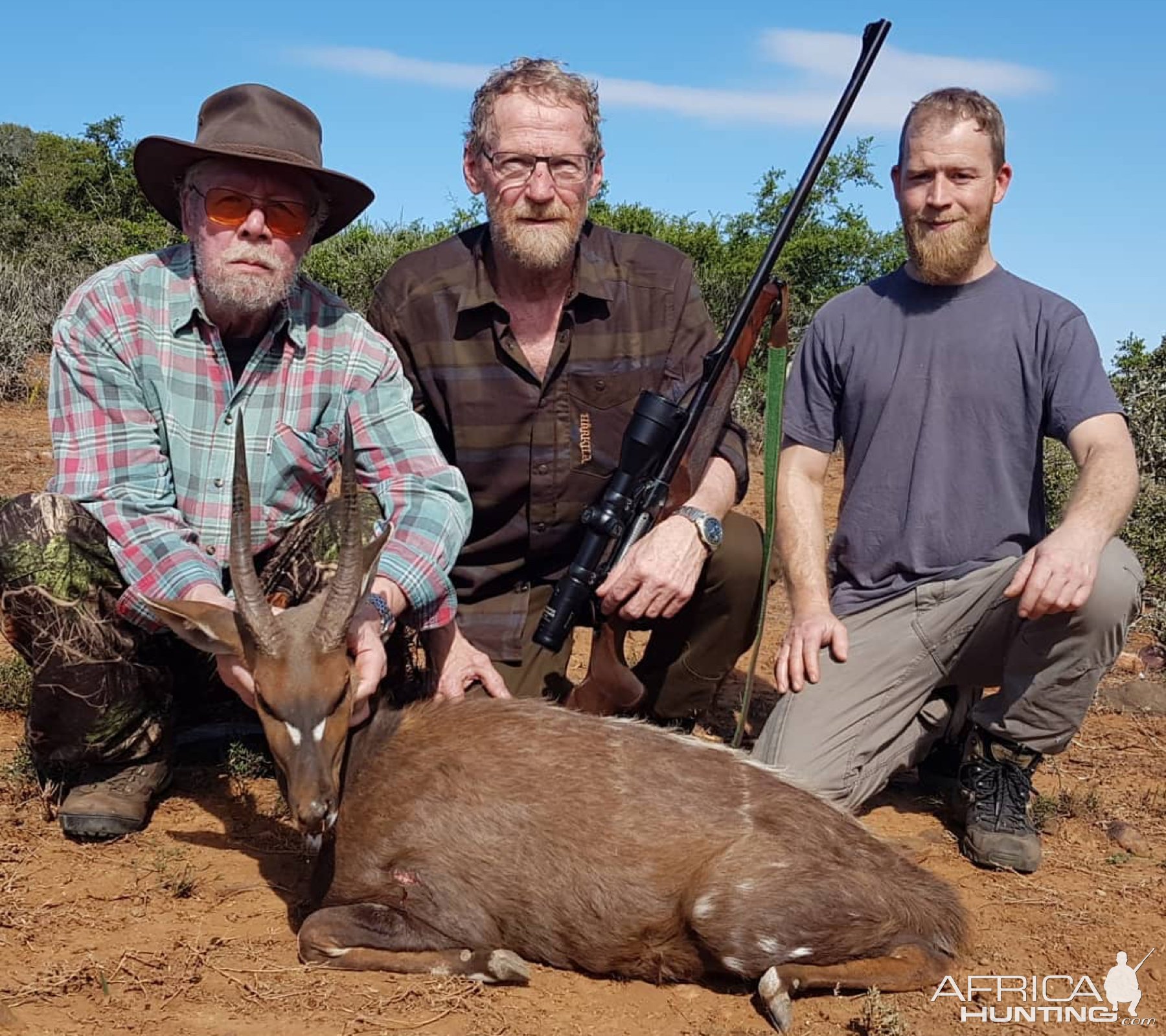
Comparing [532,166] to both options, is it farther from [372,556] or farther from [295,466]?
[372,556]

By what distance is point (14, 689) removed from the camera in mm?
7172

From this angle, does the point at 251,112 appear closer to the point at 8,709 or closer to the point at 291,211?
the point at 291,211

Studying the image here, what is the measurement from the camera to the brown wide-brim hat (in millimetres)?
5699

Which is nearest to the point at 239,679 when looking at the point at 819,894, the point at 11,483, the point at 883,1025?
the point at 819,894

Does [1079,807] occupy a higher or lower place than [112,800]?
higher

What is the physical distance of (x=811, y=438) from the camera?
673 cm

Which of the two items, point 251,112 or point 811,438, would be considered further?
point 811,438

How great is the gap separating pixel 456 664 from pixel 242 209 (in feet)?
7.60

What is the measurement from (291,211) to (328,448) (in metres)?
1.12

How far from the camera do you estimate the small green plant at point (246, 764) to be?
6.62 metres

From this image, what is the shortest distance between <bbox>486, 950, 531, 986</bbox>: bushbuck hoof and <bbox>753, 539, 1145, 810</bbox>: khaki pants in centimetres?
186

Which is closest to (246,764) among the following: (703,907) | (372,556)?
(372,556)

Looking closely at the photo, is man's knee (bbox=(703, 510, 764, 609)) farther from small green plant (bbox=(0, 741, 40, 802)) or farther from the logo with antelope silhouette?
small green plant (bbox=(0, 741, 40, 802))

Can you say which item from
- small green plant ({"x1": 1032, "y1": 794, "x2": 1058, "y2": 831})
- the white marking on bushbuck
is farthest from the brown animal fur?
small green plant ({"x1": 1032, "y1": 794, "x2": 1058, "y2": 831})
